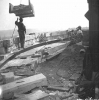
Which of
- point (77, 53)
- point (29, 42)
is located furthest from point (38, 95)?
point (29, 42)

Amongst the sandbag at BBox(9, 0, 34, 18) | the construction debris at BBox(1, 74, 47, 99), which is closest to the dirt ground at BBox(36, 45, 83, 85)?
the construction debris at BBox(1, 74, 47, 99)

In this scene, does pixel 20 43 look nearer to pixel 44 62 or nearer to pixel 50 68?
pixel 44 62

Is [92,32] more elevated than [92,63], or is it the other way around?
[92,32]

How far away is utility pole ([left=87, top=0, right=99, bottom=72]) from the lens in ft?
17.1

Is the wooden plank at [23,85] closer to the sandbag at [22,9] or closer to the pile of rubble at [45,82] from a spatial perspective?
the pile of rubble at [45,82]

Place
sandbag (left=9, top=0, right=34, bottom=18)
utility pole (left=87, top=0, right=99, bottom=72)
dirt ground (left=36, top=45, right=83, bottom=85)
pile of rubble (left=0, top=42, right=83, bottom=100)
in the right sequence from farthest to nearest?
sandbag (left=9, top=0, right=34, bottom=18), dirt ground (left=36, top=45, right=83, bottom=85), utility pole (left=87, top=0, right=99, bottom=72), pile of rubble (left=0, top=42, right=83, bottom=100)

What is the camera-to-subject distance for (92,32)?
5.46 meters

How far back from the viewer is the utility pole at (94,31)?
520 centimetres

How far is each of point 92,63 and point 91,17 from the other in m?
1.71

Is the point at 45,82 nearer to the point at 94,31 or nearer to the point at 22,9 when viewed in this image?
the point at 94,31

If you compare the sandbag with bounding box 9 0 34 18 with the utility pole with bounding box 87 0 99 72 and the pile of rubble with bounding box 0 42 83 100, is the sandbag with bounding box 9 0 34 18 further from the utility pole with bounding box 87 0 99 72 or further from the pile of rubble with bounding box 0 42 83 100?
the utility pole with bounding box 87 0 99 72

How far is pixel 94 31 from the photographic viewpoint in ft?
17.7

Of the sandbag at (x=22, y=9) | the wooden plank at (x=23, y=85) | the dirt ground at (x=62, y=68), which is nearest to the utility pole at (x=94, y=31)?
the dirt ground at (x=62, y=68)

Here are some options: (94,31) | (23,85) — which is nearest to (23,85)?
(23,85)
